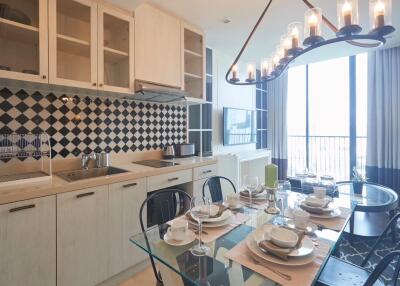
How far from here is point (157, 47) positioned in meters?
2.28

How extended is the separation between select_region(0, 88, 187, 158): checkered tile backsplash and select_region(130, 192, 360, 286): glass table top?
1.31m

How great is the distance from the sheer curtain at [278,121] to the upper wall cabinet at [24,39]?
13.8 ft

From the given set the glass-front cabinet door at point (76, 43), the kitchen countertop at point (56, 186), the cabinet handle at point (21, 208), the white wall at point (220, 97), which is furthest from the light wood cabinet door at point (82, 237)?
the white wall at point (220, 97)

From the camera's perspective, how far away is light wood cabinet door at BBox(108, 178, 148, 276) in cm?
173

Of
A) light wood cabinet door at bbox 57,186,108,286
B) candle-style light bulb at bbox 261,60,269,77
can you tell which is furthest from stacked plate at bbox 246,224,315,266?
candle-style light bulb at bbox 261,60,269,77

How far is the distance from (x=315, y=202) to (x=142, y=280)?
1551 millimetres

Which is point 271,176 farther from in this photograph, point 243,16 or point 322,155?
point 322,155

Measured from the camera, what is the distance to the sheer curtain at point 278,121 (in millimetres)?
4613

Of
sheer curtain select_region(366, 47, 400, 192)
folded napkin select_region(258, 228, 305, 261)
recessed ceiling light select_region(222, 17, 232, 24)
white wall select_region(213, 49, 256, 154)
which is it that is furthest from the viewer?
white wall select_region(213, 49, 256, 154)

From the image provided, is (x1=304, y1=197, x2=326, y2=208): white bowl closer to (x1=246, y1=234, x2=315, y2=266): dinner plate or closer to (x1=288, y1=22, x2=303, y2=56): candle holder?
(x1=246, y1=234, x2=315, y2=266): dinner plate

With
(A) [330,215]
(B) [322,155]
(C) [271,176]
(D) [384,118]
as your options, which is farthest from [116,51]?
(B) [322,155]

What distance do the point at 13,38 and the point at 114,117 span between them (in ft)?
3.22

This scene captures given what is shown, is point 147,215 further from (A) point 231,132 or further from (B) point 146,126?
(A) point 231,132

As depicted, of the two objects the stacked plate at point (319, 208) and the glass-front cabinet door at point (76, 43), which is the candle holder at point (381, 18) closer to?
the stacked plate at point (319, 208)
